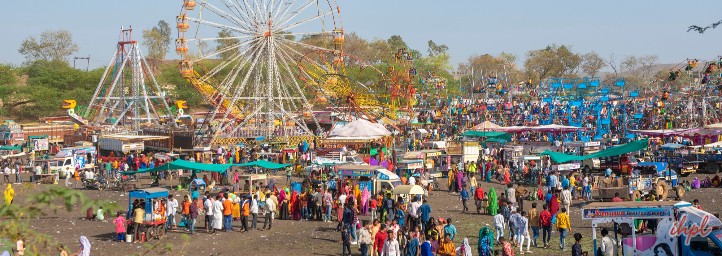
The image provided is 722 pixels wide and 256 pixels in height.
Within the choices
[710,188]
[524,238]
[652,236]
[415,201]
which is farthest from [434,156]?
[652,236]

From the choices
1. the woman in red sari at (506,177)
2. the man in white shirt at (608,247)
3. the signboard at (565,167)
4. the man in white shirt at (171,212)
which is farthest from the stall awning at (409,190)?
the woman in red sari at (506,177)

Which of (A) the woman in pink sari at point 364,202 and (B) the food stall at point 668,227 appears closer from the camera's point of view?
(B) the food stall at point 668,227

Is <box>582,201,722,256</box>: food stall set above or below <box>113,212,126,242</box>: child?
above

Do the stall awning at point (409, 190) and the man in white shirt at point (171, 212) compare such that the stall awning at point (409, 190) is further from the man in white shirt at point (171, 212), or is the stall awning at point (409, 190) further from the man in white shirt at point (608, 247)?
the man in white shirt at point (608, 247)

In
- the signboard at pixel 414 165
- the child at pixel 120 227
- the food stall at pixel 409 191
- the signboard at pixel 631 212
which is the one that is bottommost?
the child at pixel 120 227

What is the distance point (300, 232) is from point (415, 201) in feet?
9.76

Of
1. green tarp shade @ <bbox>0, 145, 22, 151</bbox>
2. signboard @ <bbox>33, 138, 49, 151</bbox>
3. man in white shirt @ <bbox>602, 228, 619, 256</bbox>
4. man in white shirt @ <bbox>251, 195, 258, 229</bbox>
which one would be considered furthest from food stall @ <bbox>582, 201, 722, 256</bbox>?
green tarp shade @ <bbox>0, 145, 22, 151</bbox>

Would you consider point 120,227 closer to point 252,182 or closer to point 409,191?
point 409,191

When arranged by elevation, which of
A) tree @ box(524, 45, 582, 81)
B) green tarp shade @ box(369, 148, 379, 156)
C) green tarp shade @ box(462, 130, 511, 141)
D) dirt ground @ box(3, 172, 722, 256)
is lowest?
dirt ground @ box(3, 172, 722, 256)

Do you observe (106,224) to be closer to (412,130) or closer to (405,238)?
(405,238)

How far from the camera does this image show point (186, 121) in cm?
7156

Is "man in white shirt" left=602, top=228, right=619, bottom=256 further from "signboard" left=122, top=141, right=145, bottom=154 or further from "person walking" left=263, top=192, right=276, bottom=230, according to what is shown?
"signboard" left=122, top=141, right=145, bottom=154

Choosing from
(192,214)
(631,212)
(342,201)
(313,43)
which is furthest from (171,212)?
(313,43)

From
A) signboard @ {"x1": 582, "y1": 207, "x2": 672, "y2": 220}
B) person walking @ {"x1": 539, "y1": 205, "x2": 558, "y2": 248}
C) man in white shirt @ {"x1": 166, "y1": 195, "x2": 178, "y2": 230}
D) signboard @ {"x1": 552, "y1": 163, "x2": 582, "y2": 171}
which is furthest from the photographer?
signboard @ {"x1": 552, "y1": 163, "x2": 582, "y2": 171}
